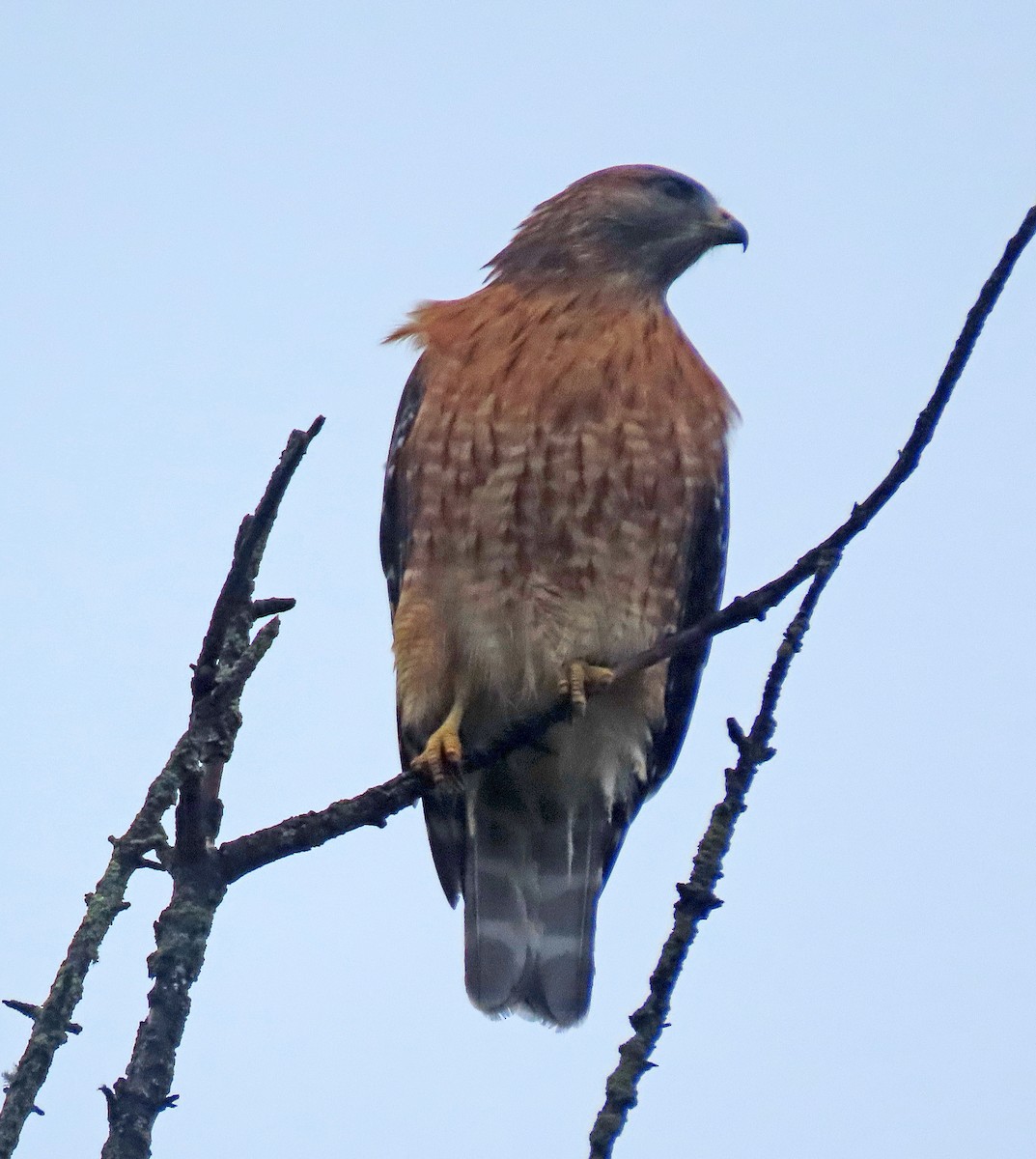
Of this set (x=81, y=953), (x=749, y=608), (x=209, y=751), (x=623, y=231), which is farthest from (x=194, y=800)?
(x=623, y=231)

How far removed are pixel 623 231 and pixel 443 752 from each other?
1.91 metres

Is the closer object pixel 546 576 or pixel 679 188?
pixel 546 576

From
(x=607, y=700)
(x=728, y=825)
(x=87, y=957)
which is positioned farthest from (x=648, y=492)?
(x=87, y=957)

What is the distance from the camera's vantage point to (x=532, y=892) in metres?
4.68

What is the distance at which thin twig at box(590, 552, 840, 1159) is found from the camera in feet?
7.40

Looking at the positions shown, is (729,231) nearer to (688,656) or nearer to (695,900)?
(688,656)

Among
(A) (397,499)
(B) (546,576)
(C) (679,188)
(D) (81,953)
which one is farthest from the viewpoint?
(C) (679,188)

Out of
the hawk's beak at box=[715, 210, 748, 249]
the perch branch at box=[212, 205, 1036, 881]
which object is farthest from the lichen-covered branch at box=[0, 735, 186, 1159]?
the hawk's beak at box=[715, 210, 748, 249]

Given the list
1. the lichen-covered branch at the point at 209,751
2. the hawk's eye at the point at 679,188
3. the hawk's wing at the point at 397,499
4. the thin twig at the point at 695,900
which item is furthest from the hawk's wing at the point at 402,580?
the thin twig at the point at 695,900

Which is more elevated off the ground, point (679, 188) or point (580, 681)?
point (679, 188)

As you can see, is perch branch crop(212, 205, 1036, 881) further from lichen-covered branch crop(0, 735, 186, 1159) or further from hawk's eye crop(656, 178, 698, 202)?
hawk's eye crop(656, 178, 698, 202)

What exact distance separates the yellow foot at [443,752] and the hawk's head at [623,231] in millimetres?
1481

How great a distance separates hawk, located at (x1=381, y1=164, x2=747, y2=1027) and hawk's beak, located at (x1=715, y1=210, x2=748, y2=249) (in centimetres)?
51

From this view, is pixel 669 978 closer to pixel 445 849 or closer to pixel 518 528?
pixel 518 528
